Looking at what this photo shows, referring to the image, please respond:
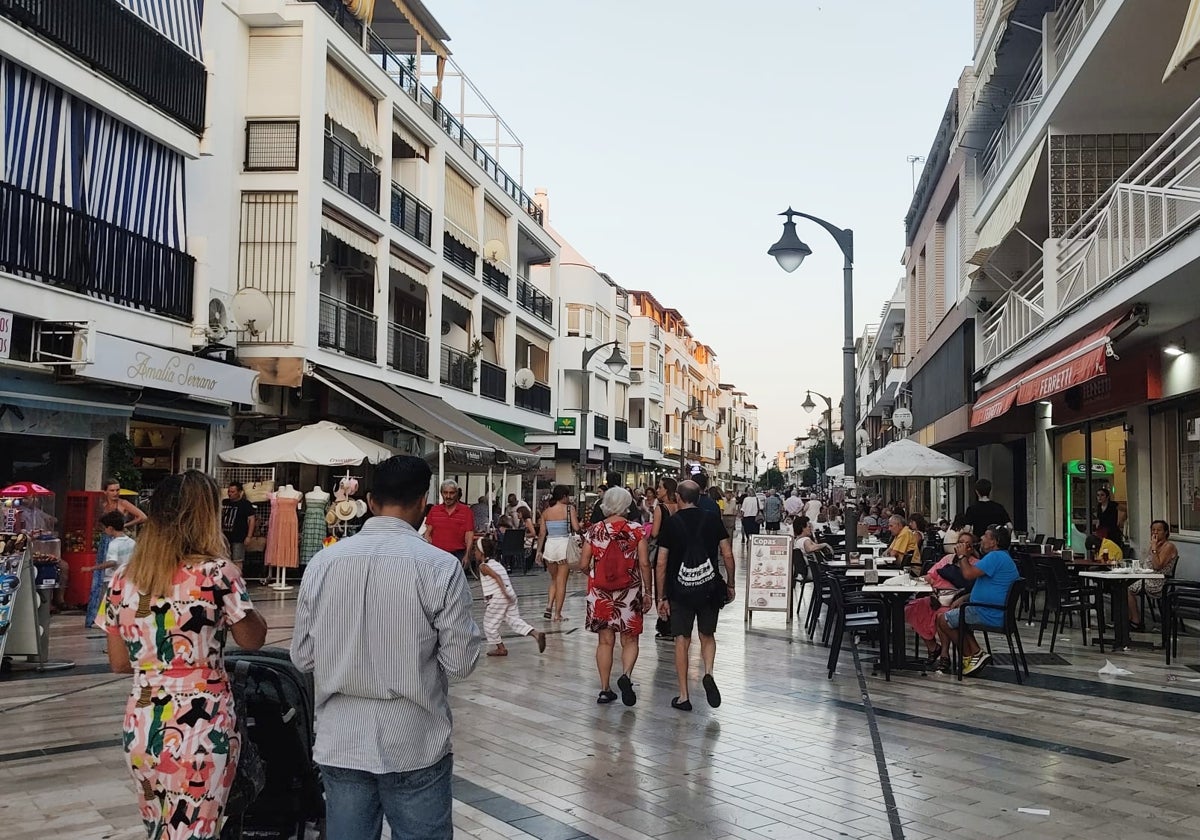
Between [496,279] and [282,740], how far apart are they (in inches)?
1132

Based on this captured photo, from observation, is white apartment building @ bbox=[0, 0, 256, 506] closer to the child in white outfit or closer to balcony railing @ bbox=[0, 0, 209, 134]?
balcony railing @ bbox=[0, 0, 209, 134]

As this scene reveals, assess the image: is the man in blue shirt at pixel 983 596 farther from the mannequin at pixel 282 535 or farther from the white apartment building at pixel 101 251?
the mannequin at pixel 282 535

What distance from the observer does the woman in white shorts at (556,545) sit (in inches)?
546

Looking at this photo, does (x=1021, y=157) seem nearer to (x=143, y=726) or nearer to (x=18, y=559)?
(x=18, y=559)

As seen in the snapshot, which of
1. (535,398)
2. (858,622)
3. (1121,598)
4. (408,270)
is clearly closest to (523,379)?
(535,398)

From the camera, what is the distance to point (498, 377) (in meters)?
32.2

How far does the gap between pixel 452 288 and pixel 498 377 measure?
463cm

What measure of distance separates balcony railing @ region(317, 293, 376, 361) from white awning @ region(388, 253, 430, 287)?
1.90 metres

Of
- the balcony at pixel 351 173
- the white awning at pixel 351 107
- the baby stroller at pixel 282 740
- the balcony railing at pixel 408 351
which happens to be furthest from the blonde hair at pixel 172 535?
the balcony railing at pixel 408 351

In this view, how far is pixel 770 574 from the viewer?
13.8 metres

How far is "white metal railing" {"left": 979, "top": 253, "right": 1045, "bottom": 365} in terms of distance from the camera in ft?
56.3

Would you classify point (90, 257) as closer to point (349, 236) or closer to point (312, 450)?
point (312, 450)

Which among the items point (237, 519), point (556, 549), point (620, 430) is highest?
point (620, 430)

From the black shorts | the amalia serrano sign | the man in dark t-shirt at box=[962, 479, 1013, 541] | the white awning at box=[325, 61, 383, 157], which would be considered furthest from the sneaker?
the white awning at box=[325, 61, 383, 157]
